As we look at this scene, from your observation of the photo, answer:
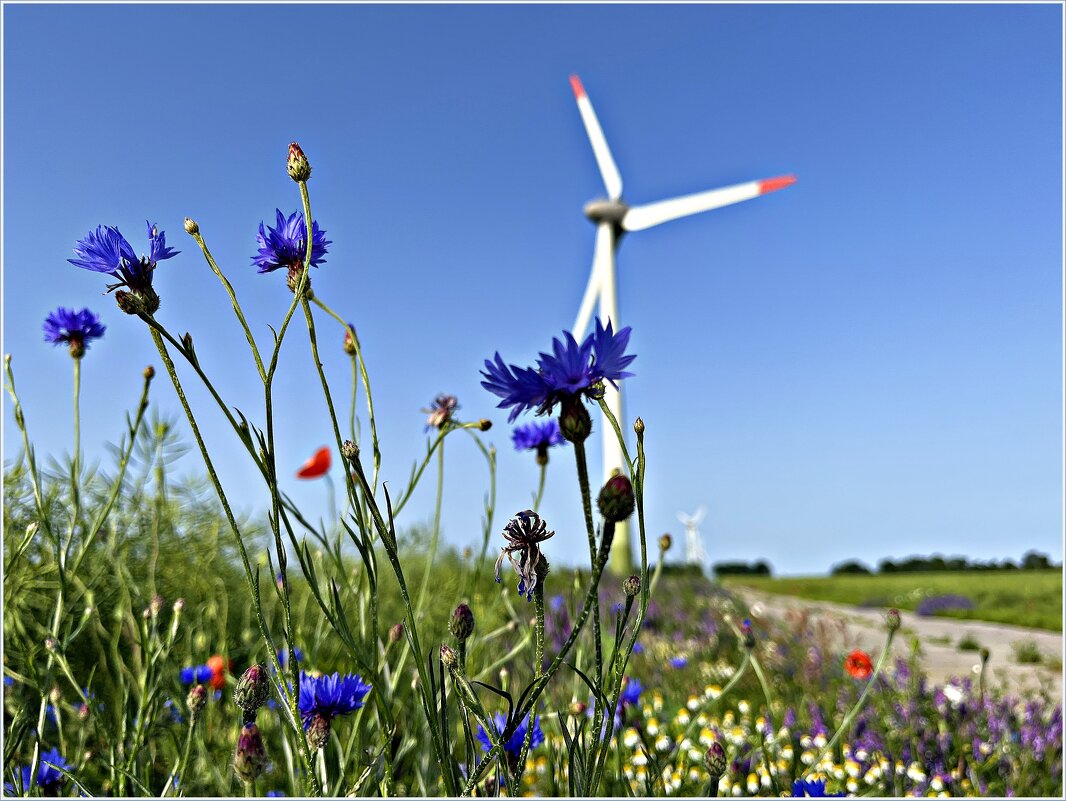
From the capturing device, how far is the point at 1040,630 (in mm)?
6875

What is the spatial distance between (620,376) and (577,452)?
0.09 meters

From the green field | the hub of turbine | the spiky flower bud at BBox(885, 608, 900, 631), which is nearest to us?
the spiky flower bud at BBox(885, 608, 900, 631)

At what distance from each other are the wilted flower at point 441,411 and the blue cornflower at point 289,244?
23.6 inches

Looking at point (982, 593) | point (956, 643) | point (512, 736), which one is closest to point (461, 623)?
point (512, 736)

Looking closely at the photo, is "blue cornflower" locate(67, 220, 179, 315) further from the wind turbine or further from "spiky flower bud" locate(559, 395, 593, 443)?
the wind turbine

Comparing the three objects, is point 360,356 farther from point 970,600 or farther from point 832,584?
point 832,584

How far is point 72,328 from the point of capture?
1.68 metres

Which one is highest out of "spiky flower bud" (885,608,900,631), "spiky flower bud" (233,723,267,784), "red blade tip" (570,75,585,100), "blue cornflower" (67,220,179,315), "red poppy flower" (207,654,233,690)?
"red blade tip" (570,75,585,100)

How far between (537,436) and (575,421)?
31.7 inches

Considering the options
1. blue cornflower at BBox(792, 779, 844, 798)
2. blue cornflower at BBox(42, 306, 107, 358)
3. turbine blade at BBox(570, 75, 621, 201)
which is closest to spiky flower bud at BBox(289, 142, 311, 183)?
blue cornflower at BBox(42, 306, 107, 358)

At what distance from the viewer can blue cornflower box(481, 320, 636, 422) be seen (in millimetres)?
812

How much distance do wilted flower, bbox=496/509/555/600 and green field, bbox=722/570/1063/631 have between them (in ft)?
19.7

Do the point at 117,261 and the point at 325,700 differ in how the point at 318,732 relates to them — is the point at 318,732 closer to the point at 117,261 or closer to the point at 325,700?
the point at 325,700

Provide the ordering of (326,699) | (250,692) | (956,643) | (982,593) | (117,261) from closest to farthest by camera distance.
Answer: (117,261) → (250,692) → (326,699) → (956,643) → (982,593)
